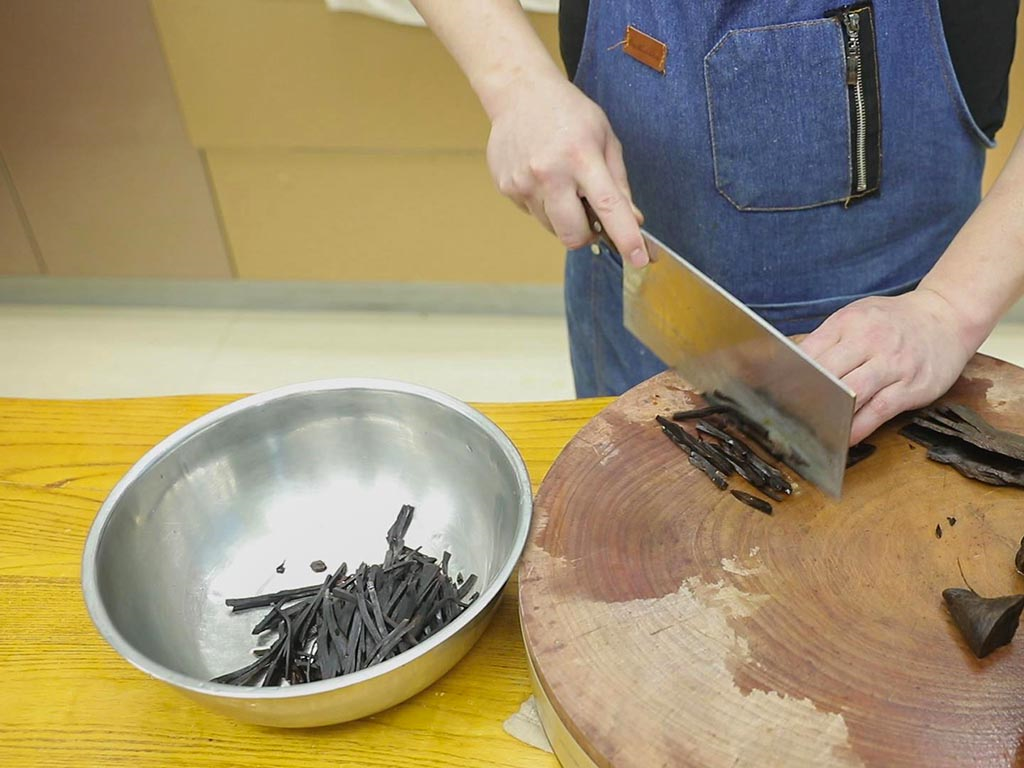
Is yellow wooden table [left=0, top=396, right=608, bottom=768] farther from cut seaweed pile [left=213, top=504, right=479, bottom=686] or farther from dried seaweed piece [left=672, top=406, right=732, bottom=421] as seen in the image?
dried seaweed piece [left=672, top=406, right=732, bottom=421]

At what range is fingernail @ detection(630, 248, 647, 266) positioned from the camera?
1238 mm

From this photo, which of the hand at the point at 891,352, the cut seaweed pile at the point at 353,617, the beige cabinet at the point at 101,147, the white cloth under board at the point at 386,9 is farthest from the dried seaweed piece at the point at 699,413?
the beige cabinet at the point at 101,147

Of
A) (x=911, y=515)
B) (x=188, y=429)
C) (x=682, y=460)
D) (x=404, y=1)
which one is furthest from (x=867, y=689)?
(x=404, y=1)

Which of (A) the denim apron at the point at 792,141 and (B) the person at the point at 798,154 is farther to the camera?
(A) the denim apron at the point at 792,141

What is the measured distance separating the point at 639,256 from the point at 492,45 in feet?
1.34

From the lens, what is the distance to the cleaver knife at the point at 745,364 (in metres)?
1.08

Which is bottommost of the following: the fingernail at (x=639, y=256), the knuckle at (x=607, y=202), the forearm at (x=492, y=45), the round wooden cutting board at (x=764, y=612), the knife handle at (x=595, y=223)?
the round wooden cutting board at (x=764, y=612)

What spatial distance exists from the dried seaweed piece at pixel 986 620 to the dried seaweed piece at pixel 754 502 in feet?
0.75

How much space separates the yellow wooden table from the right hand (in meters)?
0.37

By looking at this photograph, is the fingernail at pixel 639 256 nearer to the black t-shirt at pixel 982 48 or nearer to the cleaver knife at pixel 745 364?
the cleaver knife at pixel 745 364

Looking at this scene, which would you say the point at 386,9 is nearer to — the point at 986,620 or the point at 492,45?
the point at 492,45

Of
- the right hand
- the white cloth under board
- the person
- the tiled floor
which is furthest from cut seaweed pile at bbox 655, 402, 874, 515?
the tiled floor

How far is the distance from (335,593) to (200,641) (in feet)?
0.59

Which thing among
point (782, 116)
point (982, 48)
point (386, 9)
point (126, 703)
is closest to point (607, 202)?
point (782, 116)
